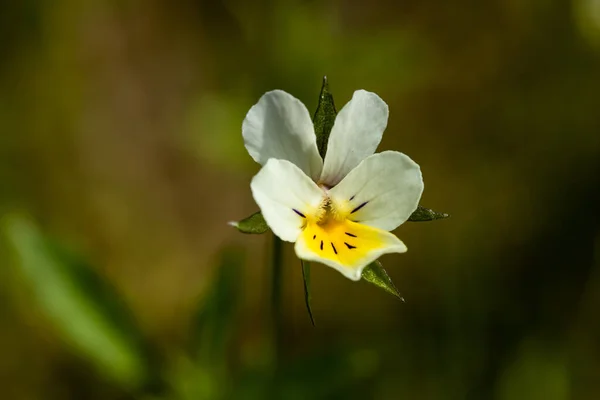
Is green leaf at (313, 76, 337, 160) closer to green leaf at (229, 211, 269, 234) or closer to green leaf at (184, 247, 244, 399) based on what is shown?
green leaf at (229, 211, 269, 234)

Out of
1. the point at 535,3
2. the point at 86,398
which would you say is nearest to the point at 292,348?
the point at 86,398

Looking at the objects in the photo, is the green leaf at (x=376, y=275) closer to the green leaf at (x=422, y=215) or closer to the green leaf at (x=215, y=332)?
the green leaf at (x=422, y=215)

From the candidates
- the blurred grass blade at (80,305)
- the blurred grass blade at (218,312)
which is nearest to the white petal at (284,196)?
the blurred grass blade at (218,312)

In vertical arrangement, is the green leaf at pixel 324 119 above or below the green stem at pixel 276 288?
above

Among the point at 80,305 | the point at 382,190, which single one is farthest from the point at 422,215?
the point at 80,305


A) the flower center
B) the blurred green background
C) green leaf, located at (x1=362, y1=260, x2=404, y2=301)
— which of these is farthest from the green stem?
the blurred green background
